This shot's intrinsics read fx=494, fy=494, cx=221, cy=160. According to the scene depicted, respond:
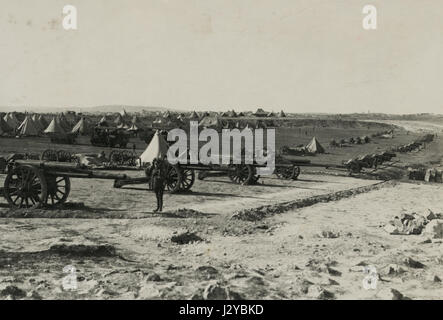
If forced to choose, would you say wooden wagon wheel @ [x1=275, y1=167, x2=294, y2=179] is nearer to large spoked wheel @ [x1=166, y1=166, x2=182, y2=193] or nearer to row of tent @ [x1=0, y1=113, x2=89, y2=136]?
large spoked wheel @ [x1=166, y1=166, x2=182, y2=193]

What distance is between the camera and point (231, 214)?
1358cm

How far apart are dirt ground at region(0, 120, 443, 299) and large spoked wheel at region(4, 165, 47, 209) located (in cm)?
48

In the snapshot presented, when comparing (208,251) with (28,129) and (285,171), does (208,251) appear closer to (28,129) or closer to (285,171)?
(285,171)

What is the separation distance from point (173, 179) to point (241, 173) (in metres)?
4.27

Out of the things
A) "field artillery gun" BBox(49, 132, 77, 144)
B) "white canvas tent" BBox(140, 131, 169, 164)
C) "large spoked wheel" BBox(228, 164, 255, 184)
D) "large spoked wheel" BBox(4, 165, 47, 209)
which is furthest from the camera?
"field artillery gun" BBox(49, 132, 77, 144)

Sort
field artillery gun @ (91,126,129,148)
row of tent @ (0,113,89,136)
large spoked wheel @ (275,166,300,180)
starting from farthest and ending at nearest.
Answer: row of tent @ (0,113,89,136) < field artillery gun @ (91,126,129,148) < large spoked wheel @ (275,166,300,180)

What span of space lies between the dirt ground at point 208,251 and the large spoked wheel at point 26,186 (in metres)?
0.48

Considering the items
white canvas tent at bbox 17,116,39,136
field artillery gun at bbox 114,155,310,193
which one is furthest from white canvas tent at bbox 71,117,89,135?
field artillery gun at bbox 114,155,310,193

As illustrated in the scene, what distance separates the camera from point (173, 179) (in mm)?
17984

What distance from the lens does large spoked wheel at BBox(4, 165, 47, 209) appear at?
12.9m

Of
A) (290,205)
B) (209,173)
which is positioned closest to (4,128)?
(209,173)
